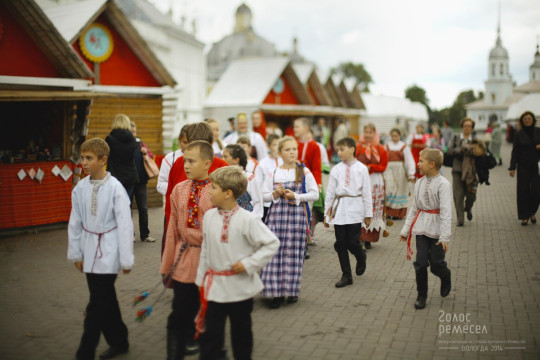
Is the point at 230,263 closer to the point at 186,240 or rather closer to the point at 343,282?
the point at 186,240

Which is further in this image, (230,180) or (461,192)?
(461,192)

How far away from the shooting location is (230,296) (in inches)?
156

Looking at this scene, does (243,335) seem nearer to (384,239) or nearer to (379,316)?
(379,316)

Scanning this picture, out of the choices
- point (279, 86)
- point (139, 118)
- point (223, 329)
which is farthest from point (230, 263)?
point (279, 86)

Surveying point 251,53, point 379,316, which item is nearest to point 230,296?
point 379,316

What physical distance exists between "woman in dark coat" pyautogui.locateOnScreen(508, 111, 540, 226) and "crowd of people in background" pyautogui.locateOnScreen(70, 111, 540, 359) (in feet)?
0.06

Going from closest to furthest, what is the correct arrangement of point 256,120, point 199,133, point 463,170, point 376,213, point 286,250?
point 199,133 < point 286,250 < point 376,213 < point 463,170 < point 256,120

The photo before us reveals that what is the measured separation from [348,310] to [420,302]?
746 mm

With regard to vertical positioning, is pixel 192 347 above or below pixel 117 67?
below

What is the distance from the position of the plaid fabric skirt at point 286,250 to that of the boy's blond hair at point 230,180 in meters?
2.12

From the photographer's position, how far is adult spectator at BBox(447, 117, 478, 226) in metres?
11.1

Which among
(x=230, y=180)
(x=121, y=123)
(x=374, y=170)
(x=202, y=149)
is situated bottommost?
(x=374, y=170)

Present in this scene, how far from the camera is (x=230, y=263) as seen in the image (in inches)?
158

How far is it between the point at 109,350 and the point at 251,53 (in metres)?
80.6
